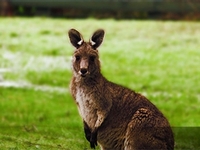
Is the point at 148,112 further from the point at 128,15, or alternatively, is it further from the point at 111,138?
the point at 128,15

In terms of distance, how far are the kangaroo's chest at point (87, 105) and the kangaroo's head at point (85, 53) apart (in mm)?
147

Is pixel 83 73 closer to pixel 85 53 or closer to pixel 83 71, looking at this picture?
pixel 83 71

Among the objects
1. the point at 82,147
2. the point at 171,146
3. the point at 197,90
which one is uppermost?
the point at 171,146

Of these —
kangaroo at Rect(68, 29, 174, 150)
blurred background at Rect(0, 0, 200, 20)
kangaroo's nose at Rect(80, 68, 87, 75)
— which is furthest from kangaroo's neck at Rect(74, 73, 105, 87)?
blurred background at Rect(0, 0, 200, 20)

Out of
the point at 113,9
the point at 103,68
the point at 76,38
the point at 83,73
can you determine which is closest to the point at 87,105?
the point at 83,73

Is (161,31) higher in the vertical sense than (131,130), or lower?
lower

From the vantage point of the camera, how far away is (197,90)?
30.9ft

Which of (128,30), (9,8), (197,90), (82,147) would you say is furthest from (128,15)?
(82,147)

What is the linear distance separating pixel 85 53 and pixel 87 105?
1.16 ft

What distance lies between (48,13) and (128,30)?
1659 millimetres

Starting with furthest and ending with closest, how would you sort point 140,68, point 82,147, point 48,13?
point 48,13 → point 140,68 → point 82,147

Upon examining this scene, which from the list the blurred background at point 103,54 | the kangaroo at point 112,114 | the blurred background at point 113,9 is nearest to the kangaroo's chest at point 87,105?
the kangaroo at point 112,114

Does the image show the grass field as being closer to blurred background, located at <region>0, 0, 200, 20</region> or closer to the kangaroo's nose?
blurred background, located at <region>0, 0, 200, 20</region>

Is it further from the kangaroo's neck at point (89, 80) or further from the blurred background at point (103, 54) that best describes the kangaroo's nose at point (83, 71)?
the blurred background at point (103, 54)
